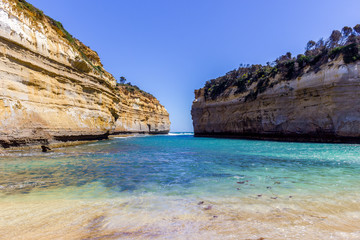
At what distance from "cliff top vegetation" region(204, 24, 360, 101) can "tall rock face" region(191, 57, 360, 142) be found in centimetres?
58

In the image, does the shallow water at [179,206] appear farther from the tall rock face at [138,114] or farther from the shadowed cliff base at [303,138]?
the tall rock face at [138,114]

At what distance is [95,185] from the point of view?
512 cm

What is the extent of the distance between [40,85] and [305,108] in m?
26.1

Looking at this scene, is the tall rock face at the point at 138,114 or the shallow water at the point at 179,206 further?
the tall rock face at the point at 138,114

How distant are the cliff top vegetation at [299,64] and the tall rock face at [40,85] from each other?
22818 millimetres

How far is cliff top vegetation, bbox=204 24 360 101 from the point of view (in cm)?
1981

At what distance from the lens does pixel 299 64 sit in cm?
2384

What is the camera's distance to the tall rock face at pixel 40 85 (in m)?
11.9

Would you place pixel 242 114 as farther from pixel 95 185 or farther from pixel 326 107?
pixel 95 185

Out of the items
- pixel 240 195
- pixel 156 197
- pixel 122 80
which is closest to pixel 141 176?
pixel 156 197

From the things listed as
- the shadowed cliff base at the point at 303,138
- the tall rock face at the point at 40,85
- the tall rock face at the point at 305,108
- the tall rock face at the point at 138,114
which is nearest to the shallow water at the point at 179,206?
the tall rock face at the point at 40,85

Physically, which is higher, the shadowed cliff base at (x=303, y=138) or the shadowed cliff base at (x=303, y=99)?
the shadowed cliff base at (x=303, y=99)

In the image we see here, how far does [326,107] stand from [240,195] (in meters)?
21.1

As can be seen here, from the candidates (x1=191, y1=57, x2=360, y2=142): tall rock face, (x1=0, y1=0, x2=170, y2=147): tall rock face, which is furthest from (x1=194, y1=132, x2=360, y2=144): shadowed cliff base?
(x1=0, y1=0, x2=170, y2=147): tall rock face
